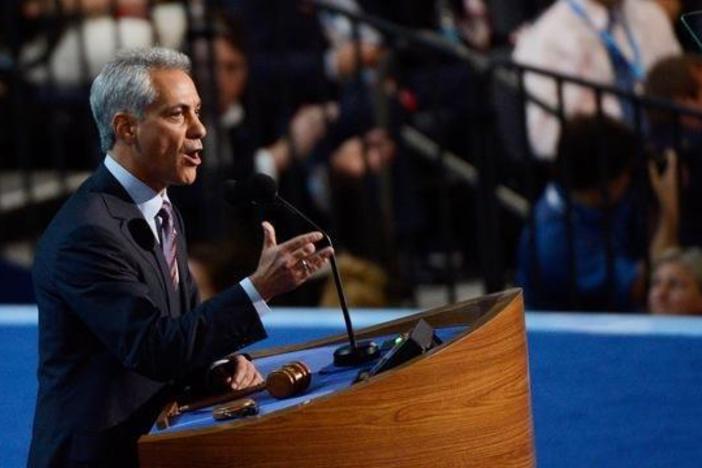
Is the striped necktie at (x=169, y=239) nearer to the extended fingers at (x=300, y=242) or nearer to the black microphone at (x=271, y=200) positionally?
the black microphone at (x=271, y=200)

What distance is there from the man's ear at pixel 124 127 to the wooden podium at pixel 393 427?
2.20 feet

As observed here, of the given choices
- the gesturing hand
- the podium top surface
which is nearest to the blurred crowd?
the podium top surface

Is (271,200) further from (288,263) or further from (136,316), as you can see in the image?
(136,316)

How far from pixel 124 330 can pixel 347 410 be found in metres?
0.49

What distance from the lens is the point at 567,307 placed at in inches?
266

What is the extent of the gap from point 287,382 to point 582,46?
3731 millimetres

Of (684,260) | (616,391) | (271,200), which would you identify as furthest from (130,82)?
(684,260)

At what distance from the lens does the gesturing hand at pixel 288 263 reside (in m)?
3.83

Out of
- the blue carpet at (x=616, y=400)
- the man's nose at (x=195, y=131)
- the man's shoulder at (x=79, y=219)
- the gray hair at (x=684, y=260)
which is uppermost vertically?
the man's nose at (x=195, y=131)

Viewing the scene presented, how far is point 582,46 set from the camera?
7.38 meters

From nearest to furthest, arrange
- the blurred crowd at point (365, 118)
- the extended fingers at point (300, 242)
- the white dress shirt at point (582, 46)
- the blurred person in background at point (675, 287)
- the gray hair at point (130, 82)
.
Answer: the extended fingers at point (300, 242), the gray hair at point (130, 82), the blurred person in background at point (675, 287), the blurred crowd at point (365, 118), the white dress shirt at point (582, 46)

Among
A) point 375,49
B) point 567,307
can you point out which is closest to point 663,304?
point 567,307

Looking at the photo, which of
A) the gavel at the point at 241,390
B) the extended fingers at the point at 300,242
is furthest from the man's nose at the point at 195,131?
the gavel at the point at 241,390

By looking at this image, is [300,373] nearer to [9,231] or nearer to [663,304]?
[663,304]
